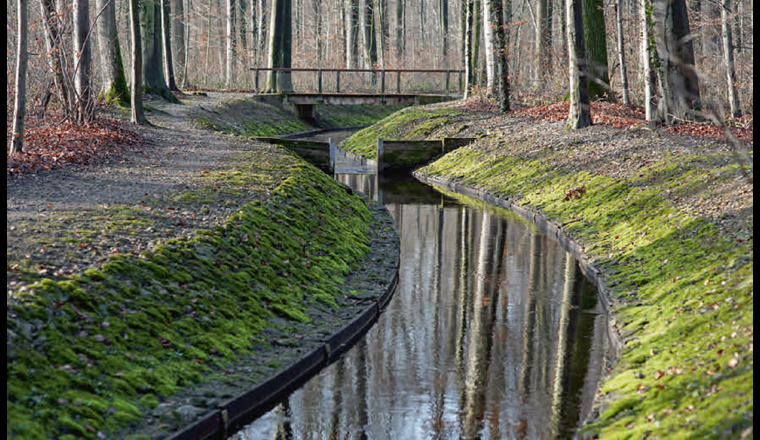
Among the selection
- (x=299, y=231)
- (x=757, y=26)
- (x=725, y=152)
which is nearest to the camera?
(x=757, y=26)

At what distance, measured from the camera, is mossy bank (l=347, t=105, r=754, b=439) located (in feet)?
20.8

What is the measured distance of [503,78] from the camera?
26906 millimetres

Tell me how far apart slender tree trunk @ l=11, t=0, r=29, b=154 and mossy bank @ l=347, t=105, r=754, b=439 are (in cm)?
972

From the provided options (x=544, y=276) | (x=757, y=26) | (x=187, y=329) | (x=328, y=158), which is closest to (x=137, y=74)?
(x=328, y=158)

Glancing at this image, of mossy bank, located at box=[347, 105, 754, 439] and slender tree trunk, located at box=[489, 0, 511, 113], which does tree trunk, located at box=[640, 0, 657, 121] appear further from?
slender tree trunk, located at box=[489, 0, 511, 113]

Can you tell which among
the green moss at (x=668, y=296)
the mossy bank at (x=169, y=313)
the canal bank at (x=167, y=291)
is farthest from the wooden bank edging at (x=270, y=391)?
the green moss at (x=668, y=296)

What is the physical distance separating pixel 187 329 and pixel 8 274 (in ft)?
5.64

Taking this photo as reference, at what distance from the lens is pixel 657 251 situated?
1127 centimetres

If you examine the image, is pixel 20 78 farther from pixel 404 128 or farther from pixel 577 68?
pixel 404 128

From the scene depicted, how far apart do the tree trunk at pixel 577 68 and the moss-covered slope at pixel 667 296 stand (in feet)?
11.8

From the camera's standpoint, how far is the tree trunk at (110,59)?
23.6m

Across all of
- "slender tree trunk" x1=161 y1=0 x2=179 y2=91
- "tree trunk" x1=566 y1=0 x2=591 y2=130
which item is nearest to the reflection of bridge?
"slender tree trunk" x1=161 y1=0 x2=179 y2=91

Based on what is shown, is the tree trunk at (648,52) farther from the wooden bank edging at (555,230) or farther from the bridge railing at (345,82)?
the bridge railing at (345,82)

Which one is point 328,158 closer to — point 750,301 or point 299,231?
point 299,231
